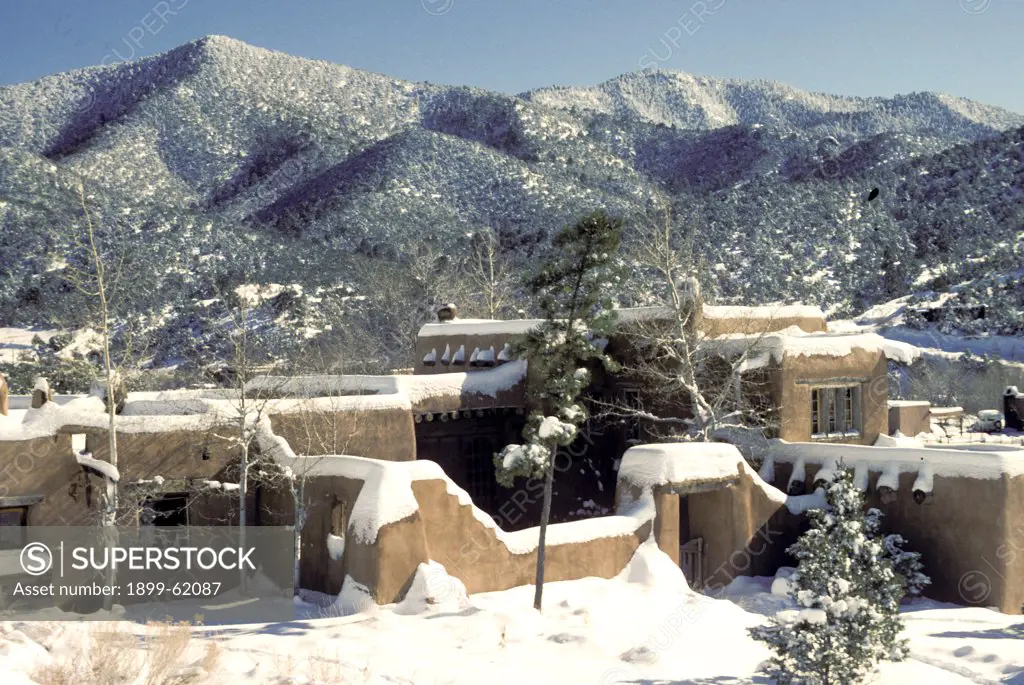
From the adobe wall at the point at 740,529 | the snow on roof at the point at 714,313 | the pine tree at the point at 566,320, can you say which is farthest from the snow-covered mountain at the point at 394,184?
the pine tree at the point at 566,320

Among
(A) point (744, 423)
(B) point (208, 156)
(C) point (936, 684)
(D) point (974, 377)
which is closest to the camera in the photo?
(C) point (936, 684)

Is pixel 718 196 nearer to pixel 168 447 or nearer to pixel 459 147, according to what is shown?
pixel 459 147

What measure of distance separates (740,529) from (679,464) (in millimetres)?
2357

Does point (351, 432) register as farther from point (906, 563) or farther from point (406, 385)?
point (906, 563)

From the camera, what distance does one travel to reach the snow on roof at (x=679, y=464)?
21.0 meters

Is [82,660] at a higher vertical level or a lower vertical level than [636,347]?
lower

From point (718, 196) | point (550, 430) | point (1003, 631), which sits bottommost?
point (1003, 631)

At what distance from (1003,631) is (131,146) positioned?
87151mm

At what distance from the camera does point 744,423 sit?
2491 centimetres

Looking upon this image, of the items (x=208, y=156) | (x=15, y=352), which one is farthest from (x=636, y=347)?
(x=208, y=156)

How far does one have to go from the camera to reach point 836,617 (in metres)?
14.2

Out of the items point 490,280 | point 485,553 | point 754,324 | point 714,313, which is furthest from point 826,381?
point 490,280

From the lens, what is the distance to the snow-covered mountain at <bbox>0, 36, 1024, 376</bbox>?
2340 inches

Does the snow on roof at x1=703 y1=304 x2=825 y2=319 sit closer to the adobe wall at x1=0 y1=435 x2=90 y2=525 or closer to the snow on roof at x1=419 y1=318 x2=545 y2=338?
the snow on roof at x1=419 y1=318 x2=545 y2=338
